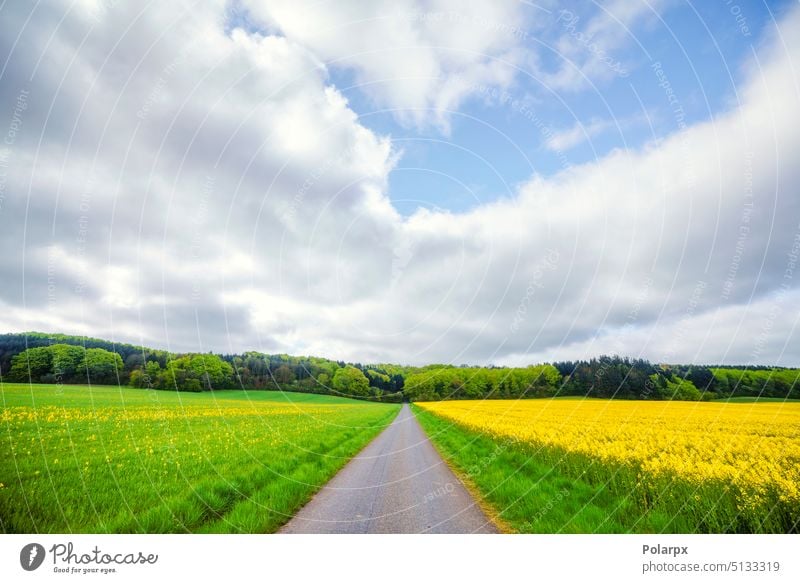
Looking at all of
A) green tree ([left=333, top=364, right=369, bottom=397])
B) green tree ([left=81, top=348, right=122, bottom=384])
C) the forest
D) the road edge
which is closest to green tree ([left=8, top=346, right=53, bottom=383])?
the forest

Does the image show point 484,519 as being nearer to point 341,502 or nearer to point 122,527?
point 341,502

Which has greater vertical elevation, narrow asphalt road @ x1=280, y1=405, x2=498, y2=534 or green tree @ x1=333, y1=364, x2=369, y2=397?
green tree @ x1=333, y1=364, x2=369, y2=397

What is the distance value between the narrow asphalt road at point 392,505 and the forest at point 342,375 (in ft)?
13.6

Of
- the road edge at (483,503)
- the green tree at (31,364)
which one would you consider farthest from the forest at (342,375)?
the road edge at (483,503)

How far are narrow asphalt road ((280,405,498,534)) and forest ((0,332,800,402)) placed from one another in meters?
4.15

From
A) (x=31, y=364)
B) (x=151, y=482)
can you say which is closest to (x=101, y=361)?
(x=31, y=364)

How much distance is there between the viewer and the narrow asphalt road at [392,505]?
7031 millimetres

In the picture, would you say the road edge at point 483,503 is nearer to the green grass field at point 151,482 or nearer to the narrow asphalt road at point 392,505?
the narrow asphalt road at point 392,505

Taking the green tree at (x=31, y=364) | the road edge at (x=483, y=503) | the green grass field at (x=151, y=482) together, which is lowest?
the road edge at (x=483, y=503)

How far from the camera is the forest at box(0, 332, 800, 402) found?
1094 centimetres

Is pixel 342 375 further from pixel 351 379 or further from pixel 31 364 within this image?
pixel 31 364

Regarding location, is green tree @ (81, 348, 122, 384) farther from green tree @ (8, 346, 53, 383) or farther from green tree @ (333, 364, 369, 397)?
green tree @ (333, 364, 369, 397)
